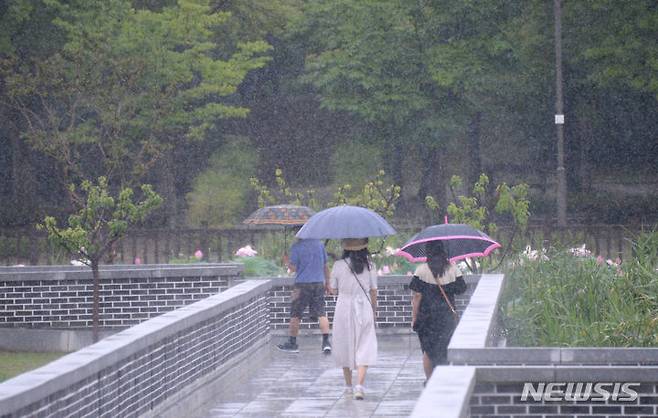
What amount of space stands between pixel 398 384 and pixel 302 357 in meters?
2.53

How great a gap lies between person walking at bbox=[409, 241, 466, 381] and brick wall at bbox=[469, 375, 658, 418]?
3398 millimetres

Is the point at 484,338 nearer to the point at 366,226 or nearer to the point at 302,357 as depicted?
the point at 366,226

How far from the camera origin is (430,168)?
46031mm

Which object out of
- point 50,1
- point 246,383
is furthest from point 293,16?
point 246,383

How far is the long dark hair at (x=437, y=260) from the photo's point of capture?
36.8ft

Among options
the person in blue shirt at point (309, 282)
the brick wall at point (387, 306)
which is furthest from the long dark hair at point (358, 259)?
the brick wall at point (387, 306)

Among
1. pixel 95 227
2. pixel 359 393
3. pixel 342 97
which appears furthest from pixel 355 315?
pixel 342 97

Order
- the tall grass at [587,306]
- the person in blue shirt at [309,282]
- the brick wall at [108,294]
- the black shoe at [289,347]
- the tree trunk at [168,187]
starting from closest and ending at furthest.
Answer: the tall grass at [587,306], the person in blue shirt at [309,282], the black shoe at [289,347], the brick wall at [108,294], the tree trunk at [168,187]

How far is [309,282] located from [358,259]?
9.99 feet

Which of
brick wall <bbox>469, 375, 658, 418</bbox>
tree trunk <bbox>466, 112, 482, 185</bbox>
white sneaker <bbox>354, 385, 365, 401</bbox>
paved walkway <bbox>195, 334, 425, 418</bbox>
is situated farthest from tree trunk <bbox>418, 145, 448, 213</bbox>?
brick wall <bbox>469, 375, 658, 418</bbox>

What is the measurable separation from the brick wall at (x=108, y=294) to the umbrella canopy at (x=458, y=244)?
14.9 ft

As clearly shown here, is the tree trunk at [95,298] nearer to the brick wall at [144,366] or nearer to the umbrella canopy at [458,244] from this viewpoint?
the brick wall at [144,366]

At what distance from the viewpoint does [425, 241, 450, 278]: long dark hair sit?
1123cm

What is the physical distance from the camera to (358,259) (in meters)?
11.9
